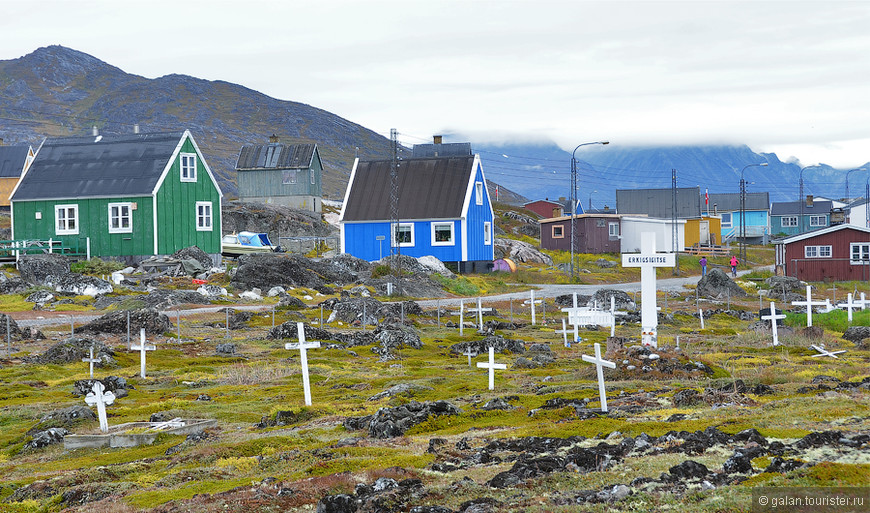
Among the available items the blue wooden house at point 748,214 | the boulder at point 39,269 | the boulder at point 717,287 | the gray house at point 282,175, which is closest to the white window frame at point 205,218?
the boulder at point 39,269

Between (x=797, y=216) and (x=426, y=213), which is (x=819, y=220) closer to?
(x=797, y=216)

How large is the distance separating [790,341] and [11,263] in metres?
43.3

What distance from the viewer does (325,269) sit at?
173 feet

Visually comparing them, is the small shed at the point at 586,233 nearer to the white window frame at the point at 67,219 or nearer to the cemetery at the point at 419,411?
the white window frame at the point at 67,219

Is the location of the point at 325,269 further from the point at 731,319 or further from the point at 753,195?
the point at 753,195

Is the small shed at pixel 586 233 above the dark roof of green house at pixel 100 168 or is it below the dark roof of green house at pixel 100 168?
below

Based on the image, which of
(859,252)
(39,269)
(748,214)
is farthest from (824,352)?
(748,214)

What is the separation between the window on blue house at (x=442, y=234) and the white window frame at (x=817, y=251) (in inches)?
967

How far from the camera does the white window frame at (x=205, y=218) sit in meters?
56.9

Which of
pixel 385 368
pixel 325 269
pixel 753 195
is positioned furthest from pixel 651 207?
pixel 385 368

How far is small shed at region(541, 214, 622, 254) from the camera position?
86438 mm

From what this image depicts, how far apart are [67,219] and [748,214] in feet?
328

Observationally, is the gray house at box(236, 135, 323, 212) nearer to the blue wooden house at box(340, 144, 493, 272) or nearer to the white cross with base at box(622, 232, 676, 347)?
the blue wooden house at box(340, 144, 493, 272)

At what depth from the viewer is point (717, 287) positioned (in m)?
52.1
